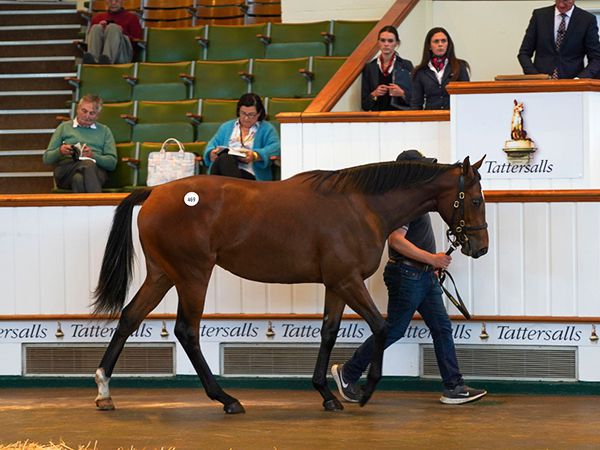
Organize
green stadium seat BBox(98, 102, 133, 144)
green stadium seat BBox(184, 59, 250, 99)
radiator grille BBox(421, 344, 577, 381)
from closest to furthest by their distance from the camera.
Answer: radiator grille BBox(421, 344, 577, 381) < green stadium seat BBox(98, 102, 133, 144) < green stadium seat BBox(184, 59, 250, 99)

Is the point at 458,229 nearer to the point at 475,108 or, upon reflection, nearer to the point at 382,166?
the point at 382,166

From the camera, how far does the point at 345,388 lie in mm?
7777

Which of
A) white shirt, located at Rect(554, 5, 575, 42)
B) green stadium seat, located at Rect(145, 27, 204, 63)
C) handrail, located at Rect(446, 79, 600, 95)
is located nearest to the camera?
handrail, located at Rect(446, 79, 600, 95)

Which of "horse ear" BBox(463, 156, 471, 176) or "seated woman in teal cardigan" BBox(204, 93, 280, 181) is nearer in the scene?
"horse ear" BBox(463, 156, 471, 176)

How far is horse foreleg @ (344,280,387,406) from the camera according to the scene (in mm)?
7375

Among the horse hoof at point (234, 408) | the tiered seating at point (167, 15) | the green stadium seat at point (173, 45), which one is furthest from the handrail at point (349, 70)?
the tiered seating at point (167, 15)

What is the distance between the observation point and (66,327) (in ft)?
28.8

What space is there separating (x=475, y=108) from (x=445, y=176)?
103 cm

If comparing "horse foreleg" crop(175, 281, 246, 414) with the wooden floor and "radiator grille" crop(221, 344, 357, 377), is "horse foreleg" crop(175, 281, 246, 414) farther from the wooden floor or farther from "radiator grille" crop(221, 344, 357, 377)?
"radiator grille" crop(221, 344, 357, 377)

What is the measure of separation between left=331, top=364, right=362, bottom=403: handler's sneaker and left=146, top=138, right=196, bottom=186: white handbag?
8.73 feet

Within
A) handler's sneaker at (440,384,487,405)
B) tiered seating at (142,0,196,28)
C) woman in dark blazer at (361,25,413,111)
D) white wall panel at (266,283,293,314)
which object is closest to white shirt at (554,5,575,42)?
woman in dark blazer at (361,25,413,111)

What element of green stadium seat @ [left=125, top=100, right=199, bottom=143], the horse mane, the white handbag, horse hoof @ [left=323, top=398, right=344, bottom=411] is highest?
green stadium seat @ [left=125, top=100, right=199, bottom=143]

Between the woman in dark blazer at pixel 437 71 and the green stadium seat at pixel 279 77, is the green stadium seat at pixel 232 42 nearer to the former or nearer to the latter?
the green stadium seat at pixel 279 77

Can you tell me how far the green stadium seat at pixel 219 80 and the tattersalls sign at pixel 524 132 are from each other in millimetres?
3522
